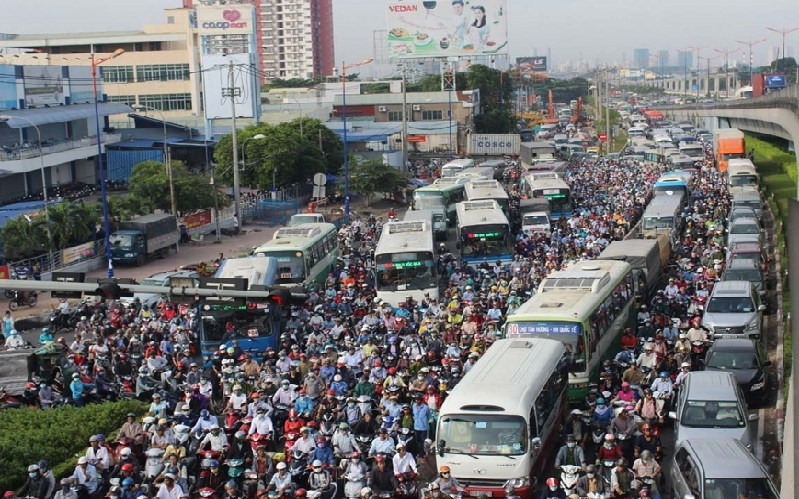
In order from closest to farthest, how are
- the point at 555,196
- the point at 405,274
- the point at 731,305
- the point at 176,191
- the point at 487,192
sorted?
the point at 731,305 → the point at 405,274 → the point at 487,192 → the point at 555,196 → the point at 176,191

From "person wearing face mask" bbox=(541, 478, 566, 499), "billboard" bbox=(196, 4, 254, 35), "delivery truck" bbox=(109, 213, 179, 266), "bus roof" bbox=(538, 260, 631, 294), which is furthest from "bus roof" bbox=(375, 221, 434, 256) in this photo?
"billboard" bbox=(196, 4, 254, 35)

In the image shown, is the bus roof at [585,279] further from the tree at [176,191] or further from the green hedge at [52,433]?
the tree at [176,191]

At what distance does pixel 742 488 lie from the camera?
11898mm

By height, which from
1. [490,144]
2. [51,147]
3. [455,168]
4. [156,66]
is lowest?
[455,168]

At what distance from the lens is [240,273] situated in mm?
23672

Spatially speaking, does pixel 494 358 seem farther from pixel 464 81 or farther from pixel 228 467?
pixel 464 81

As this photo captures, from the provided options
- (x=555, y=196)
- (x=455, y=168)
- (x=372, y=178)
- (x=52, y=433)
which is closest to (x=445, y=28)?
(x=455, y=168)

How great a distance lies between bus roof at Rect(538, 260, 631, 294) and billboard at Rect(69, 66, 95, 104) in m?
47.2

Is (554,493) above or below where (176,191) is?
below

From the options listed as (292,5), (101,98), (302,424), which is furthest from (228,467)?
(292,5)

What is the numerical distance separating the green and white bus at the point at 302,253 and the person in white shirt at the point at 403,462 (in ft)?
42.6

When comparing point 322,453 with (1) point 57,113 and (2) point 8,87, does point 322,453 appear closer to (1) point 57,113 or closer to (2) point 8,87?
(2) point 8,87

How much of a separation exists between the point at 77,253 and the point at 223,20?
136ft

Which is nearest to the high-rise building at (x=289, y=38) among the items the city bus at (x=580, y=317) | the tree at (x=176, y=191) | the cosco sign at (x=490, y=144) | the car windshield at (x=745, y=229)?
the cosco sign at (x=490, y=144)
